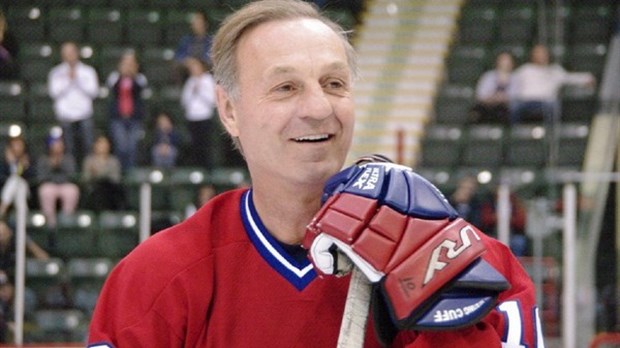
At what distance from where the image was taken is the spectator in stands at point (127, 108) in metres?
6.94

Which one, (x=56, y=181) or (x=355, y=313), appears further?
(x=56, y=181)

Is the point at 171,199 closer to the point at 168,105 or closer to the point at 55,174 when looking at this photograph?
the point at 55,174

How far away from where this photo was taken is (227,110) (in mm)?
1985

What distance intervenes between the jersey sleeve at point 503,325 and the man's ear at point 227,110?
16.9 inches

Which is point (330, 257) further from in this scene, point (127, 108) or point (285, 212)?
point (127, 108)

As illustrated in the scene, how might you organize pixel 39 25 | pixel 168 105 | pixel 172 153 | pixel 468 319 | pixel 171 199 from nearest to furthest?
pixel 468 319, pixel 171 199, pixel 172 153, pixel 168 105, pixel 39 25

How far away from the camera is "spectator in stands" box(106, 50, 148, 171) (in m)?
6.94

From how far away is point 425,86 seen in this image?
337 inches

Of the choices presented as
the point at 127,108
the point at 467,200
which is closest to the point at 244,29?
the point at 467,200

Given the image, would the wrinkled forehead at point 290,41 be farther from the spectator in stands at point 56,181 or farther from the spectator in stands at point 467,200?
the spectator in stands at point 56,181

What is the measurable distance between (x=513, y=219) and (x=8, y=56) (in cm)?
369

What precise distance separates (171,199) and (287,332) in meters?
4.07

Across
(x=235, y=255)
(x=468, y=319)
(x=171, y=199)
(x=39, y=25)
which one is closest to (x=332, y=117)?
(x=235, y=255)

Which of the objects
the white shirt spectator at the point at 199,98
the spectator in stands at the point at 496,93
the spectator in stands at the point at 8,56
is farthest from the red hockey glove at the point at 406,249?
the spectator in stands at the point at 8,56
